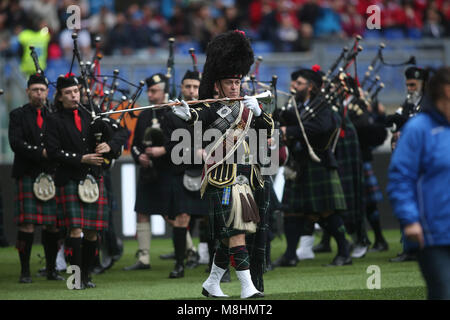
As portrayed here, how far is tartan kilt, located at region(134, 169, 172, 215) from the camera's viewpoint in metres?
8.20

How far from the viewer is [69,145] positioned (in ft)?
22.9

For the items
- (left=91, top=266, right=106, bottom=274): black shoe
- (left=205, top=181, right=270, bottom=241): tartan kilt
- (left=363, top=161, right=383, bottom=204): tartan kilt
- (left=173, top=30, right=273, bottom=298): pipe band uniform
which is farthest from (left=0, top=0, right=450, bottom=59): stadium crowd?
(left=205, top=181, right=270, bottom=241): tartan kilt

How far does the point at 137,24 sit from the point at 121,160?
5.03 m

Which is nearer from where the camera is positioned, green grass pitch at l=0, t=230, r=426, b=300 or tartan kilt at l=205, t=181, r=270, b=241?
tartan kilt at l=205, t=181, r=270, b=241

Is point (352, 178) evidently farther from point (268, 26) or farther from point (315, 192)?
point (268, 26)

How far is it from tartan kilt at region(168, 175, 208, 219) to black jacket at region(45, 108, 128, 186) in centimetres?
106

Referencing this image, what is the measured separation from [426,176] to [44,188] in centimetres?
401

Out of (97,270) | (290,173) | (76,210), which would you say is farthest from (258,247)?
(97,270)

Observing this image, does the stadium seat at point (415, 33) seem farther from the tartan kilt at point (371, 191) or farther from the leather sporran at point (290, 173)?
the leather sporran at point (290, 173)

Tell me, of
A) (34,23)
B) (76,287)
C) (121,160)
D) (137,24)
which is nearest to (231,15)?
(137,24)

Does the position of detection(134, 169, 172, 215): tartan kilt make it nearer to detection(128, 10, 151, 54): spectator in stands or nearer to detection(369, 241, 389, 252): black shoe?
detection(369, 241, 389, 252): black shoe

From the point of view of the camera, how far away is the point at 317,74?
27.6 ft

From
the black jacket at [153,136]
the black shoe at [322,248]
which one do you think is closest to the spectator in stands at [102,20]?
the black shoe at [322,248]

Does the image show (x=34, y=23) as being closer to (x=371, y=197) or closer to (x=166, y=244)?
(x=166, y=244)
